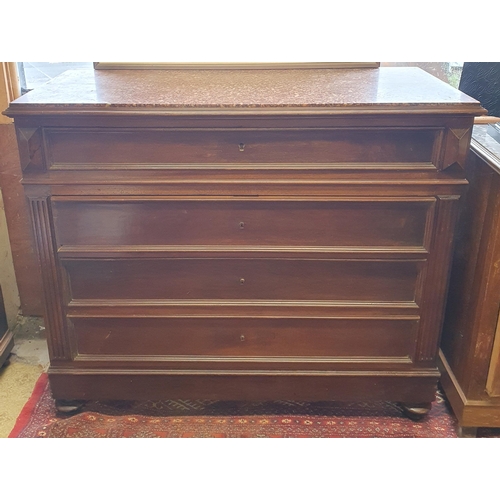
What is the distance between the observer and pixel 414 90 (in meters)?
1.35

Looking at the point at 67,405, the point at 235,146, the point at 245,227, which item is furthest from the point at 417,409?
the point at 67,405

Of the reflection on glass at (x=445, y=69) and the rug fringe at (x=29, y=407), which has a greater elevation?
the reflection on glass at (x=445, y=69)

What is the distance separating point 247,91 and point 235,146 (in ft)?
0.57

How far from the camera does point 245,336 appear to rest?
149cm

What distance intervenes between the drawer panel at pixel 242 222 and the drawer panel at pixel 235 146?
11 cm

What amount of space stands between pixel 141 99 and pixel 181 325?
61 centimetres

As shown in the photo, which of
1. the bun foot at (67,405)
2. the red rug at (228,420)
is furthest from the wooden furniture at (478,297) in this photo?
the bun foot at (67,405)

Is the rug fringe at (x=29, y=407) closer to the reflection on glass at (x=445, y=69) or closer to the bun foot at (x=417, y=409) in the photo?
the bun foot at (x=417, y=409)

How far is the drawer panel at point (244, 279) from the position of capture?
4.63 ft

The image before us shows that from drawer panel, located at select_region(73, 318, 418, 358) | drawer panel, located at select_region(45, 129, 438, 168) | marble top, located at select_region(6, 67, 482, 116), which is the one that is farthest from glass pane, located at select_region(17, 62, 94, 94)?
drawer panel, located at select_region(73, 318, 418, 358)

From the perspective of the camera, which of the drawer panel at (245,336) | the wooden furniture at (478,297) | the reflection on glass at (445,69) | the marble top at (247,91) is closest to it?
the marble top at (247,91)

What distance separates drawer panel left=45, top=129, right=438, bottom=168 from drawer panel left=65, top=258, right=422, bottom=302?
0.89 ft
